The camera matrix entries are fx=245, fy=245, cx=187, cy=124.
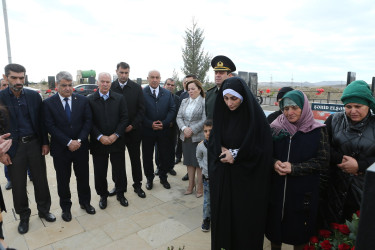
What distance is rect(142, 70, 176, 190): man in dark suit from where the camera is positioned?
438cm

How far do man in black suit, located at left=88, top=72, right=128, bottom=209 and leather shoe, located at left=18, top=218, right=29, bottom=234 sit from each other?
3.18ft

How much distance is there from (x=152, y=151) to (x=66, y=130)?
1596 millimetres

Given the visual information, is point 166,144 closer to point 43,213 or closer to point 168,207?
point 168,207

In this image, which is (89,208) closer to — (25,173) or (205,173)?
(25,173)

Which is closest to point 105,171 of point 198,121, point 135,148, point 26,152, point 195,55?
point 135,148

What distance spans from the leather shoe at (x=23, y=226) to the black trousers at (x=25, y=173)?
5cm

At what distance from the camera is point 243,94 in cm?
Answer: 227

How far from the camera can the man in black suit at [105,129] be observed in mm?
3682

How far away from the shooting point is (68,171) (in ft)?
11.6

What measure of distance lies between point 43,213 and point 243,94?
3.23 metres

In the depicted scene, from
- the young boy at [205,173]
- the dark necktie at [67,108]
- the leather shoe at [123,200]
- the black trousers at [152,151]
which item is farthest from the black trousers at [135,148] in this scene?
the young boy at [205,173]

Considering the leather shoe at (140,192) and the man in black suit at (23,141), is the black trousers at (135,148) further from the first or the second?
the man in black suit at (23,141)

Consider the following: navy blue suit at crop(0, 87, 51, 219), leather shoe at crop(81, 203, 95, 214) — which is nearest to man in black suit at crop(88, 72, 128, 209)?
leather shoe at crop(81, 203, 95, 214)

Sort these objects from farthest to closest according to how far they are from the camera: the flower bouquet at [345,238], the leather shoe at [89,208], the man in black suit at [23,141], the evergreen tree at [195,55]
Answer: the evergreen tree at [195,55]
the leather shoe at [89,208]
the man in black suit at [23,141]
the flower bouquet at [345,238]
